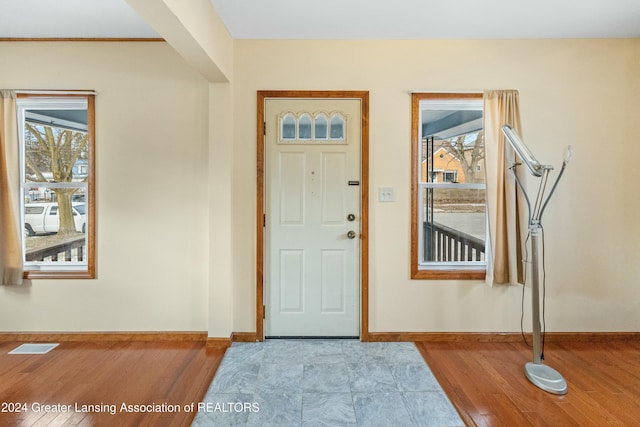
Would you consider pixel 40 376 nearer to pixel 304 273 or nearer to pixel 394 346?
pixel 304 273

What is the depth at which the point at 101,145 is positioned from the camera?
282cm

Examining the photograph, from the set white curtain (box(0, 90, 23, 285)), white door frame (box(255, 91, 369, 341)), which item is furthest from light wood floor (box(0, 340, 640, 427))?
white curtain (box(0, 90, 23, 285))

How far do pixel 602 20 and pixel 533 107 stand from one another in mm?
723

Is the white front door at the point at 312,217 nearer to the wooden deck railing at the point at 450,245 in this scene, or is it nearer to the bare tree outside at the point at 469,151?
the wooden deck railing at the point at 450,245

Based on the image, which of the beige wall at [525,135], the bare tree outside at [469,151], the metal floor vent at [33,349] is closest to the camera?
the metal floor vent at [33,349]

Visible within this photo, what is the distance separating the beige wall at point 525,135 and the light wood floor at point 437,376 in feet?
1.23

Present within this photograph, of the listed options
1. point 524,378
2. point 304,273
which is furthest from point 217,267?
point 524,378

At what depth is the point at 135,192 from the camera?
9.32 feet

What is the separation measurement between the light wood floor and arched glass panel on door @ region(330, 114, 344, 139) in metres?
1.92

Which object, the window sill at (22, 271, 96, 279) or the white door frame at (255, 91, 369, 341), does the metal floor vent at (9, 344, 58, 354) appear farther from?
the white door frame at (255, 91, 369, 341)

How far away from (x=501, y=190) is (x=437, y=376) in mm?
1526

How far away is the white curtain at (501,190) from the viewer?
105 inches

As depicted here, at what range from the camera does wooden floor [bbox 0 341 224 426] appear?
1.91 metres

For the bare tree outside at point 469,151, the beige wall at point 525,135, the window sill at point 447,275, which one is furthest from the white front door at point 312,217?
the bare tree outside at point 469,151
